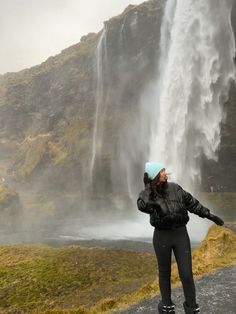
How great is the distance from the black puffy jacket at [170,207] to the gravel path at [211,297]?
2.80 m

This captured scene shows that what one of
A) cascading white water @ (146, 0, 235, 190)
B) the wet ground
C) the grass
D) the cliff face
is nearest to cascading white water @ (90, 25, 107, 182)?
the cliff face

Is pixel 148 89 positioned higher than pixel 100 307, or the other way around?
pixel 148 89

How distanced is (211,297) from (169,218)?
390 centimetres

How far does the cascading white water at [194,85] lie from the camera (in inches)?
2174

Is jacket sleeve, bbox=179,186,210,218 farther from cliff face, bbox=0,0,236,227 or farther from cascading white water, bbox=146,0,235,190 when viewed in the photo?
cliff face, bbox=0,0,236,227

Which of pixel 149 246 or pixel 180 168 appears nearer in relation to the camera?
pixel 149 246

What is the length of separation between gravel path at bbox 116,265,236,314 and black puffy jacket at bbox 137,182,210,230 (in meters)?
2.80

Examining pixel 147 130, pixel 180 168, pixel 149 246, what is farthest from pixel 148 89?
pixel 149 246

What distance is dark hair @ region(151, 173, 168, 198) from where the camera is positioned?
6.74 meters

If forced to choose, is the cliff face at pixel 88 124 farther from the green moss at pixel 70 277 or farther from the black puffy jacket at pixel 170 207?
the black puffy jacket at pixel 170 207

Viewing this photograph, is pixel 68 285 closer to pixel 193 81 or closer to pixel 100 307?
pixel 100 307

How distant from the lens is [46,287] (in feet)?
66.8

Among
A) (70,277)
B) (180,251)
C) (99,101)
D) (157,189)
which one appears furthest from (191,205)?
(99,101)

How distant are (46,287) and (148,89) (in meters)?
53.1
